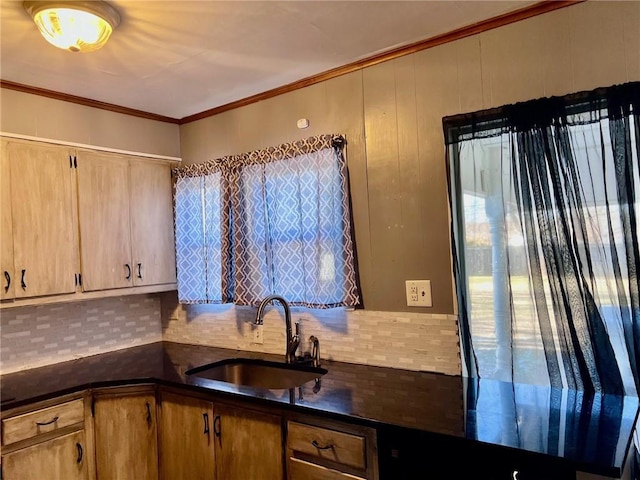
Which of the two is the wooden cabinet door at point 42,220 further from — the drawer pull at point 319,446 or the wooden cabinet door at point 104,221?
the drawer pull at point 319,446

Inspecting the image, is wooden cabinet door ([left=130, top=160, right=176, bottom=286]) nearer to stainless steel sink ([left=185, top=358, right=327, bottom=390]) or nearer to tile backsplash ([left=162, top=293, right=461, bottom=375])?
tile backsplash ([left=162, top=293, right=461, bottom=375])

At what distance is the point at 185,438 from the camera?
7.28 ft

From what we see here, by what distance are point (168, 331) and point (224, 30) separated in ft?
6.81

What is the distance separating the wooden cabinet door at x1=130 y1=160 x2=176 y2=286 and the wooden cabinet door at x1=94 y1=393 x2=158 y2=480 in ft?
2.51

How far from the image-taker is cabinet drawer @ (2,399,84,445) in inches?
78.2

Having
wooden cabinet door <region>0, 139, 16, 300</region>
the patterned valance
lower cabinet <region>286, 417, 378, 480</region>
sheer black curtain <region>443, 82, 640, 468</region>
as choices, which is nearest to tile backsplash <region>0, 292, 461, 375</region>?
sheer black curtain <region>443, 82, 640, 468</region>

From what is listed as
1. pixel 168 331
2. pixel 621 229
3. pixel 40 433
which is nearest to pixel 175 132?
pixel 168 331

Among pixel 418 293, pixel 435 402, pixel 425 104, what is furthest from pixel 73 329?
pixel 425 104

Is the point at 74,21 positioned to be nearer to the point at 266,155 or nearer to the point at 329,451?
the point at 266,155

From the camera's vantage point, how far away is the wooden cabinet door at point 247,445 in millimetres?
1881

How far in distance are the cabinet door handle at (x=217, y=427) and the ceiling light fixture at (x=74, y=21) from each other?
5.29 ft

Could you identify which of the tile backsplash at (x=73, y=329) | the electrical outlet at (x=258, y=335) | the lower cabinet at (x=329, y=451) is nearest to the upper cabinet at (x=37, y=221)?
the tile backsplash at (x=73, y=329)

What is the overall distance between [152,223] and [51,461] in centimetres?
138

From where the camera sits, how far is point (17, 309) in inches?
101
